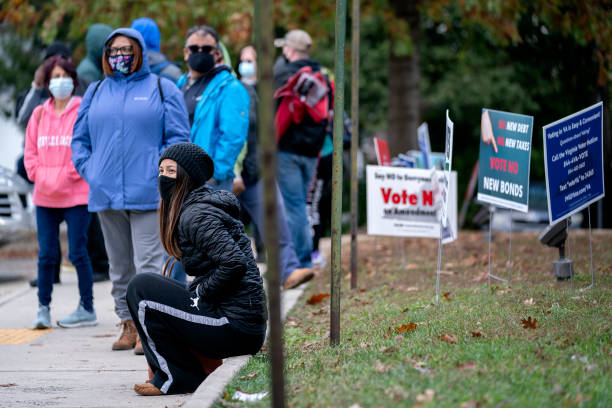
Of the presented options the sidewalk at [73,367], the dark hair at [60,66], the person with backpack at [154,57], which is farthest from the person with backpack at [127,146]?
the person with backpack at [154,57]

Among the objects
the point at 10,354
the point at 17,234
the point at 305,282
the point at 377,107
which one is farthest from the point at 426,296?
the point at 377,107

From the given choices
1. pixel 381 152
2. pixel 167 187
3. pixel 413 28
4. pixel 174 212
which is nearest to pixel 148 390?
pixel 174 212

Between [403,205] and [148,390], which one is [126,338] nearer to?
[148,390]

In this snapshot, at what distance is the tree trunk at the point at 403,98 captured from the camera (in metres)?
14.7

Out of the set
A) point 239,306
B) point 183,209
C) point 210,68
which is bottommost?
point 239,306

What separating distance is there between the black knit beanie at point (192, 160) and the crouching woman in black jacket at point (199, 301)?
0.17 m

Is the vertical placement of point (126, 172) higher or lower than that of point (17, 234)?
higher

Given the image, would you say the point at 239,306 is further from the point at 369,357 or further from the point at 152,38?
the point at 152,38

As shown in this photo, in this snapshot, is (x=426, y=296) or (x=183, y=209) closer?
(x=183, y=209)

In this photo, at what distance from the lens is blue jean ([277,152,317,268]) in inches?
350

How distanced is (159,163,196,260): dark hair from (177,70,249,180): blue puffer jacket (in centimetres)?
185

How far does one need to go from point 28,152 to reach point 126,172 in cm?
→ 152

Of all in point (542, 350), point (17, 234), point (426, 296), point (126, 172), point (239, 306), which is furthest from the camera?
point (17, 234)

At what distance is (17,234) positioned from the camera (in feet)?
33.9
